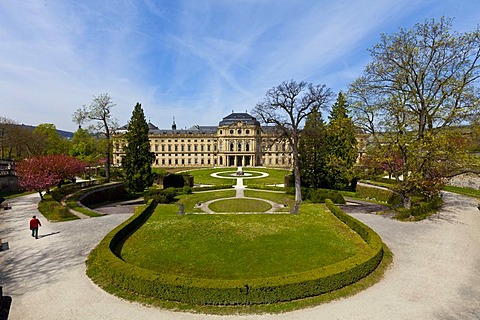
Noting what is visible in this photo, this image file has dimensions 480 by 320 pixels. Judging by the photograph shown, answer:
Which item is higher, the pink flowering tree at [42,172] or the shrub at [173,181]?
the pink flowering tree at [42,172]

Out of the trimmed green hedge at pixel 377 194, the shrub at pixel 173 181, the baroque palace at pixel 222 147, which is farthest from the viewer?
the baroque palace at pixel 222 147

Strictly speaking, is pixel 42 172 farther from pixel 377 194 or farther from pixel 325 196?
pixel 377 194

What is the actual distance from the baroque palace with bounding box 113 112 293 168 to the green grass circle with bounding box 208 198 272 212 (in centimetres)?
4761

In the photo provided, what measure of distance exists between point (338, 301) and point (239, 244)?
6252 millimetres

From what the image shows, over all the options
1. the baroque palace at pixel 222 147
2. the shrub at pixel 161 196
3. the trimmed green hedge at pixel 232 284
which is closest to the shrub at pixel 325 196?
the shrub at pixel 161 196

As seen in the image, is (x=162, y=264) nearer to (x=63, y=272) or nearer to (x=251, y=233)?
(x=63, y=272)

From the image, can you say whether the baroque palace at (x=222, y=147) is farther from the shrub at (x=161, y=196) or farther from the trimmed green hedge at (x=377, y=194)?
the shrub at (x=161, y=196)

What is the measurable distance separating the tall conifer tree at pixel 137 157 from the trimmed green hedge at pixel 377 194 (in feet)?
90.2

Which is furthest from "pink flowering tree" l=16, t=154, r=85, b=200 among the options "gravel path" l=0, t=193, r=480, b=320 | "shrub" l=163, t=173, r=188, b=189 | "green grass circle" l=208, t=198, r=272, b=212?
"green grass circle" l=208, t=198, r=272, b=212

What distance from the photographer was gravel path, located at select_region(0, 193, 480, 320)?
8695mm

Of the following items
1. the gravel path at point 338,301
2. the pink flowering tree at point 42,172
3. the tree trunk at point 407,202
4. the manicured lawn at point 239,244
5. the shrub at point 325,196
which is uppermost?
the pink flowering tree at point 42,172

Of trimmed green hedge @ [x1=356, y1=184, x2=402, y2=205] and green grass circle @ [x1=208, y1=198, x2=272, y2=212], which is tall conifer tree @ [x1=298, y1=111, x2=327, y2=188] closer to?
trimmed green hedge @ [x1=356, y1=184, x2=402, y2=205]

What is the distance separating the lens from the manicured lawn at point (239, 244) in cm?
1181

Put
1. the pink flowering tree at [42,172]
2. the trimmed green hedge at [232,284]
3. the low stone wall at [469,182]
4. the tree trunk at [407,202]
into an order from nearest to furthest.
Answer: the trimmed green hedge at [232,284]
the tree trunk at [407,202]
the pink flowering tree at [42,172]
the low stone wall at [469,182]
